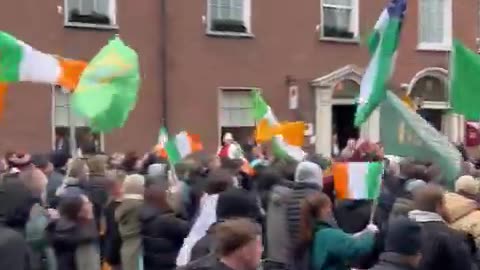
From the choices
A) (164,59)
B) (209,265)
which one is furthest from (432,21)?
(209,265)

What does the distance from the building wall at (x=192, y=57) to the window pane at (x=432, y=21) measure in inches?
18.6

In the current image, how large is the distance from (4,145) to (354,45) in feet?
29.0

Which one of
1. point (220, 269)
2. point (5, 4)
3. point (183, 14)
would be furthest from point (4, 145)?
point (220, 269)

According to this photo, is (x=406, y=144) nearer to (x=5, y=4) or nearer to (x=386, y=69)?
(x=386, y=69)

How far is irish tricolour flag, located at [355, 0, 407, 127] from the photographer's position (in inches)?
409

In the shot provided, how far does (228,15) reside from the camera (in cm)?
2353

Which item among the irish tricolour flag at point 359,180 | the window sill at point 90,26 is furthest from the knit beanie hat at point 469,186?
the window sill at point 90,26

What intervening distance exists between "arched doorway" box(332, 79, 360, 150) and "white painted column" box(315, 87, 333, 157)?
0.28 metres

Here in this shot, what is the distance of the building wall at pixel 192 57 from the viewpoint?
20922 millimetres

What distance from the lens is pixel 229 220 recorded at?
20.1ft

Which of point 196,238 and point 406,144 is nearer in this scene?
point 196,238

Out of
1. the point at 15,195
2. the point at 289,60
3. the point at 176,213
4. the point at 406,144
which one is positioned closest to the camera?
the point at 15,195

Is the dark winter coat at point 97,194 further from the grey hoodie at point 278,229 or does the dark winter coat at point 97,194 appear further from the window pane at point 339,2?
the window pane at point 339,2

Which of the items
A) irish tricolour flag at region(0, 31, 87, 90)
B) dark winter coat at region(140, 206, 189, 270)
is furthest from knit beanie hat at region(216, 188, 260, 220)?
irish tricolour flag at region(0, 31, 87, 90)
